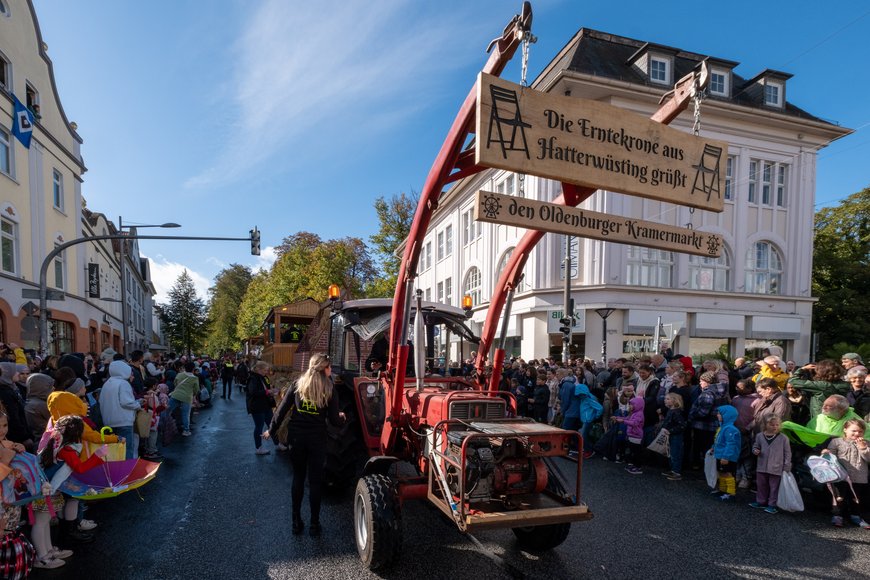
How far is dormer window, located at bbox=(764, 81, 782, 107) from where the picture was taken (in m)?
22.2

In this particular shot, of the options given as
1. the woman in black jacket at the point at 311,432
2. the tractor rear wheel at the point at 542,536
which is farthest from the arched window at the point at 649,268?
the woman in black jacket at the point at 311,432

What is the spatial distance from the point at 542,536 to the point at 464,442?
156cm

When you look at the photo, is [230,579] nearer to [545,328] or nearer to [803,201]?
[545,328]

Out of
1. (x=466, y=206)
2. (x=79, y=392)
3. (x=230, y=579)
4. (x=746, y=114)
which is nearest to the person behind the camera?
(x=230, y=579)

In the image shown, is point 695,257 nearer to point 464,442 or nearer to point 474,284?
point 474,284

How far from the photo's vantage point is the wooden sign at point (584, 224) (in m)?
3.20

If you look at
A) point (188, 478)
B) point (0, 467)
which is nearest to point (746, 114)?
point (188, 478)

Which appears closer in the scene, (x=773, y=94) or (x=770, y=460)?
(x=770, y=460)

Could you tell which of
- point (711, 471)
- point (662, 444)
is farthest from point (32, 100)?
point (711, 471)

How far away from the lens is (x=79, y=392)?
17.5 ft

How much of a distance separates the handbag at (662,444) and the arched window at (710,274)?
15.5m

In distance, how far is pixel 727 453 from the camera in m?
5.97

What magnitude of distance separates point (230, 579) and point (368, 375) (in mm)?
2454

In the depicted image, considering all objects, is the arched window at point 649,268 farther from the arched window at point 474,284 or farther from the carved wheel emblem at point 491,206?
the carved wheel emblem at point 491,206
